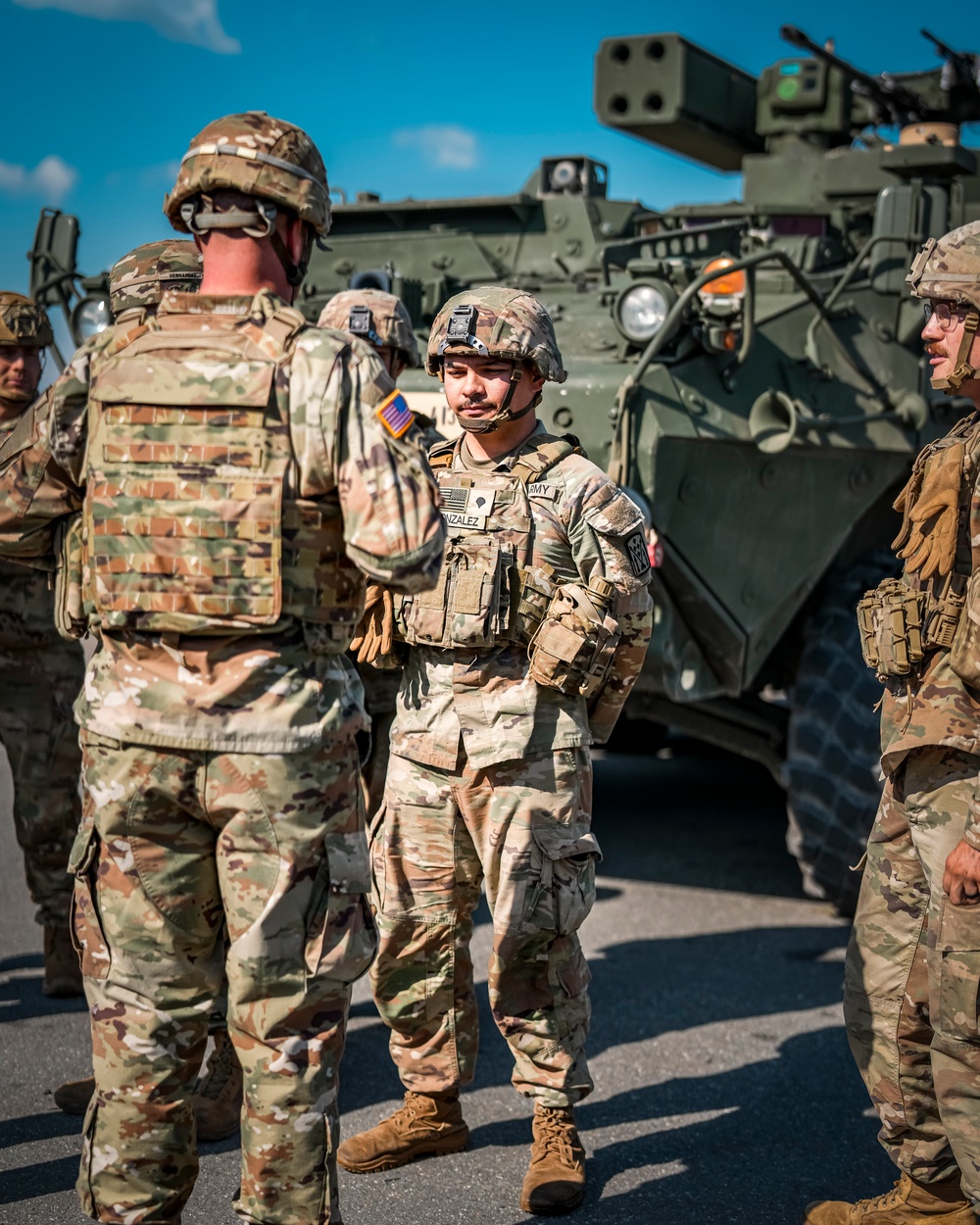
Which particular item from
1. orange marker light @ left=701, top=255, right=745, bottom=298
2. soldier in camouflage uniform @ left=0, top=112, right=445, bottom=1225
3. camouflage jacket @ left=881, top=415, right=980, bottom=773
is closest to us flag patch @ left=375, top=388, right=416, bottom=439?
soldier in camouflage uniform @ left=0, top=112, right=445, bottom=1225

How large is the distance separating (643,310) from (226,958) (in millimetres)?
3238

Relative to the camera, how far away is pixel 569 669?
334cm

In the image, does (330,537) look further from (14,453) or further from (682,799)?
(682,799)

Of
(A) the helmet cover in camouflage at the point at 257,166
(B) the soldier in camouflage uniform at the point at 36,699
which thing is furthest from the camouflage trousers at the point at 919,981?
(B) the soldier in camouflage uniform at the point at 36,699

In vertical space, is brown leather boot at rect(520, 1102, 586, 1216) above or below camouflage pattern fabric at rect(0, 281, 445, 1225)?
below

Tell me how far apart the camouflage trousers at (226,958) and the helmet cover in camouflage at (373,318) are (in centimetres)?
201

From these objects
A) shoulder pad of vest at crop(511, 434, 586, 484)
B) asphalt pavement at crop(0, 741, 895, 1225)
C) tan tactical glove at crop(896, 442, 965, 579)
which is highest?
shoulder pad of vest at crop(511, 434, 586, 484)

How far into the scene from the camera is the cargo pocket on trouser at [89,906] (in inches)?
101

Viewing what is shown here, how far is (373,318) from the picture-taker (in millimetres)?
4324

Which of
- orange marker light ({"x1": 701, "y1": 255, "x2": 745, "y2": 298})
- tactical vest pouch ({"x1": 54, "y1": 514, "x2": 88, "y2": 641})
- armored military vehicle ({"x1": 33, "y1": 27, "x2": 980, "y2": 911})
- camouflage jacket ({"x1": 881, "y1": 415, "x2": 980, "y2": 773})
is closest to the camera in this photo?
tactical vest pouch ({"x1": 54, "y1": 514, "x2": 88, "y2": 641})

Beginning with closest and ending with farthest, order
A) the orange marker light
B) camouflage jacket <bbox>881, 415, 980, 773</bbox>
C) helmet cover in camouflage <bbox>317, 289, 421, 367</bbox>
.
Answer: camouflage jacket <bbox>881, 415, 980, 773</bbox> → helmet cover in camouflage <bbox>317, 289, 421, 367</bbox> → the orange marker light

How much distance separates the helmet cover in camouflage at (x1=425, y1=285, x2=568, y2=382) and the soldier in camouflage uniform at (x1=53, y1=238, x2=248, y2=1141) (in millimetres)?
655

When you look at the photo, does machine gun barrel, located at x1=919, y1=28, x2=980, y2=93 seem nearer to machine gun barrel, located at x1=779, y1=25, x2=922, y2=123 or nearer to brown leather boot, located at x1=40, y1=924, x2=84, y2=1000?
machine gun barrel, located at x1=779, y1=25, x2=922, y2=123

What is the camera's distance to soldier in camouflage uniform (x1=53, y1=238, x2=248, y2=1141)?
12.0 ft
